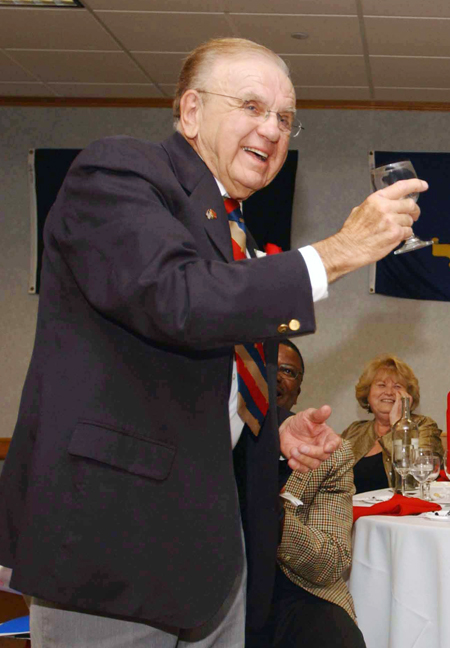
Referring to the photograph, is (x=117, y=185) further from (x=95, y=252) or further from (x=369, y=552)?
(x=369, y=552)

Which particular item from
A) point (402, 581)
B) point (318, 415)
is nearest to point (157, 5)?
point (402, 581)

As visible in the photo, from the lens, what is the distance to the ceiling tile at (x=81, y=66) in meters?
5.35

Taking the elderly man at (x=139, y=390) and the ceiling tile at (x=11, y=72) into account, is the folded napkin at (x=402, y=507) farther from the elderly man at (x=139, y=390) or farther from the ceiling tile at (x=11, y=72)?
the ceiling tile at (x=11, y=72)

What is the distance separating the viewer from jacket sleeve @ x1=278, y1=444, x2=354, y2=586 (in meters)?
2.29

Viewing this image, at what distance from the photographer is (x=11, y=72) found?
5.79 m

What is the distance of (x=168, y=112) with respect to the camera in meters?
6.40

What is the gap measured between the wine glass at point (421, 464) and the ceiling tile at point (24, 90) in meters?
4.49

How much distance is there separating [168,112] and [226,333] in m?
5.61

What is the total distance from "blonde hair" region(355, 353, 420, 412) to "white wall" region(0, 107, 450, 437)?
128 centimetres

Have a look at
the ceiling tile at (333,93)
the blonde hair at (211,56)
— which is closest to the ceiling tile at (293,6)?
the ceiling tile at (333,93)

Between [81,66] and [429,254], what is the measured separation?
2.83 m

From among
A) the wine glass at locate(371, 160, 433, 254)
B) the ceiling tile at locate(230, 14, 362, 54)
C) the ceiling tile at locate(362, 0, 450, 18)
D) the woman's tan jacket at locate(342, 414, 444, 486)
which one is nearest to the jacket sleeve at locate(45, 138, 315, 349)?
the wine glass at locate(371, 160, 433, 254)

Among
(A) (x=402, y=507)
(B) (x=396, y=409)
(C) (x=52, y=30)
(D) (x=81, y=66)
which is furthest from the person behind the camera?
(D) (x=81, y=66)

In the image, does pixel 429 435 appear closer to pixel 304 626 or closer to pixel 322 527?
pixel 322 527
